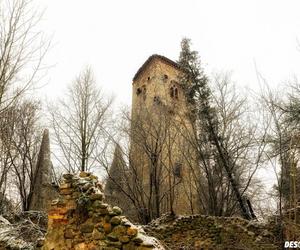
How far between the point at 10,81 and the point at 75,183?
2.87 meters

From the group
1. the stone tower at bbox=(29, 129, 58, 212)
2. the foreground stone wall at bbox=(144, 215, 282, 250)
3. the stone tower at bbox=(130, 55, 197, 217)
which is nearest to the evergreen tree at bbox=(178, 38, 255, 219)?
the stone tower at bbox=(130, 55, 197, 217)

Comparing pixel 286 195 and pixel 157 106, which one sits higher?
pixel 157 106

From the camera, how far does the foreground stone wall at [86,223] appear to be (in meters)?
4.80

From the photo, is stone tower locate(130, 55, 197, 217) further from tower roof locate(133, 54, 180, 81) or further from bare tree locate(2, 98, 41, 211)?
tower roof locate(133, 54, 180, 81)

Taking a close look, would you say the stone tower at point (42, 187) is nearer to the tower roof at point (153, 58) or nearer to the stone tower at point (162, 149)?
the stone tower at point (162, 149)

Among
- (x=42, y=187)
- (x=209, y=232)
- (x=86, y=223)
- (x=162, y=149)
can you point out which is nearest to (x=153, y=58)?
(x=162, y=149)

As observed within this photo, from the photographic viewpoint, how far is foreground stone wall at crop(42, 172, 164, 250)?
189 inches

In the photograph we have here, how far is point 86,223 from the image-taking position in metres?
5.25

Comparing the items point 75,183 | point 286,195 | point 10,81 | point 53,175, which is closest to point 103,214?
point 75,183

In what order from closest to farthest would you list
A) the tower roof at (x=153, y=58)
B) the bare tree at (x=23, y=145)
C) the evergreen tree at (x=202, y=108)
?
the evergreen tree at (x=202, y=108), the bare tree at (x=23, y=145), the tower roof at (x=153, y=58)

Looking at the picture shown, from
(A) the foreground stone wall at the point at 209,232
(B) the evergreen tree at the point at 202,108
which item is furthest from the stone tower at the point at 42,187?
(B) the evergreen tree at the point at 202,108

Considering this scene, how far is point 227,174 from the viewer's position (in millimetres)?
13734

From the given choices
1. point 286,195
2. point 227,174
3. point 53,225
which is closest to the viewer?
point 53,225

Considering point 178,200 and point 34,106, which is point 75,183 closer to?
point 34,106
